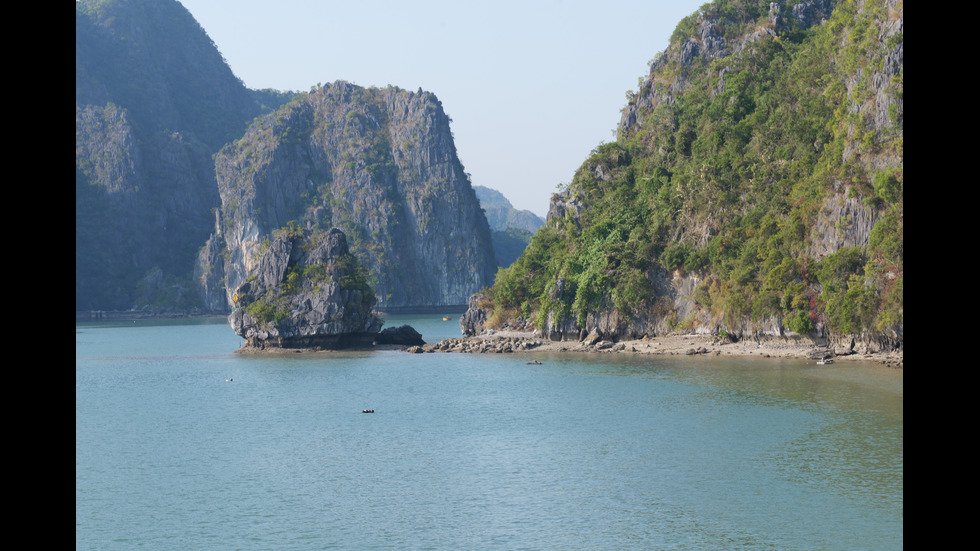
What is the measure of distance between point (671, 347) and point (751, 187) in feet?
45.8

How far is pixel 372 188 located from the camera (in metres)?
173

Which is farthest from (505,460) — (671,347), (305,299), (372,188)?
(372,188)

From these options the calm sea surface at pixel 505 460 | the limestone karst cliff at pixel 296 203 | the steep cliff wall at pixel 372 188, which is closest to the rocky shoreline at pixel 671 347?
the calm sea surface at pixel 505 460

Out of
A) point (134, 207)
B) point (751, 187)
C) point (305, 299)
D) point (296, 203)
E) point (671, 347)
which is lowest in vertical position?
point (671, 347)

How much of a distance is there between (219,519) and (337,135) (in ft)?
524

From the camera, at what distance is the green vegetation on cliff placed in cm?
5194

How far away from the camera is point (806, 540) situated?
20.5 meters

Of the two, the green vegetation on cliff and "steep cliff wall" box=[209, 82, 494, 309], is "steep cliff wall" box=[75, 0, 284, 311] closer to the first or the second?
"steep cliff wall" box=[209, 82, 494, 309]

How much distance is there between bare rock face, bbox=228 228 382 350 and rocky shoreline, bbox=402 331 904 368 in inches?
227

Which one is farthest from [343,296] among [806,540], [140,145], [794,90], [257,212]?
[140,145]

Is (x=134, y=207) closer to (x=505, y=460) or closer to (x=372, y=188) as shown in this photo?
(x=372, y=188)
